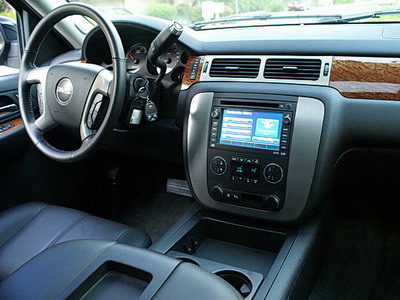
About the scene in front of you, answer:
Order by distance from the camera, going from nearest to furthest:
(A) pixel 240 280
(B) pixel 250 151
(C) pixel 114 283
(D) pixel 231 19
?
1. (C) pixel 114 283
2. (A) pixel 240 280
3. (B) pixel 250 151
4. (D) pixel 231 19

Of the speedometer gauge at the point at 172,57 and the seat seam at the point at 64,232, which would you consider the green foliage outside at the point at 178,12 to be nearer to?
the speedometer gauge at the point at 172,57

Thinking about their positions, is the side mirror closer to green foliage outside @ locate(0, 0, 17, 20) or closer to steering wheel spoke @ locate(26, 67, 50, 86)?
green foliage outside @ locate(0, 0, 17, 20)

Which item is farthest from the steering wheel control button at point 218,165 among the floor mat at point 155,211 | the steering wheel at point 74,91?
the floor mat at point 155,211

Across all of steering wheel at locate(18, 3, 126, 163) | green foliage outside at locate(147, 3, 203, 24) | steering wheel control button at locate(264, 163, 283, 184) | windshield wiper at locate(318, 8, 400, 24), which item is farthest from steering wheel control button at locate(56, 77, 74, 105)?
windshield wiper at locate(318, 8, 400, 24)

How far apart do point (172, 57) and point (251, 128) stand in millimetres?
551

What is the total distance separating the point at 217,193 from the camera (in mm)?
1472

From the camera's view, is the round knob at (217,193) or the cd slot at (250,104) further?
the round knob at (217,193)

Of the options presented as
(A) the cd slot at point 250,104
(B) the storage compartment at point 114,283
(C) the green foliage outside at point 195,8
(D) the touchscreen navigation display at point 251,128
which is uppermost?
(C) the green foliage outside at point 195,8

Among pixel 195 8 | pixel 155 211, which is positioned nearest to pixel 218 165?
pixel 195 8

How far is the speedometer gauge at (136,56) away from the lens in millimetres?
1849

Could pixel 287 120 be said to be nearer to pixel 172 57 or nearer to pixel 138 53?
pixel 172 57

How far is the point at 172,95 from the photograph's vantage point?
1.75m

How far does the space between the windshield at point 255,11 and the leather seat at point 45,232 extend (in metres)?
0.83

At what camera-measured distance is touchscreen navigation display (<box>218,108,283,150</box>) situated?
135 cm
